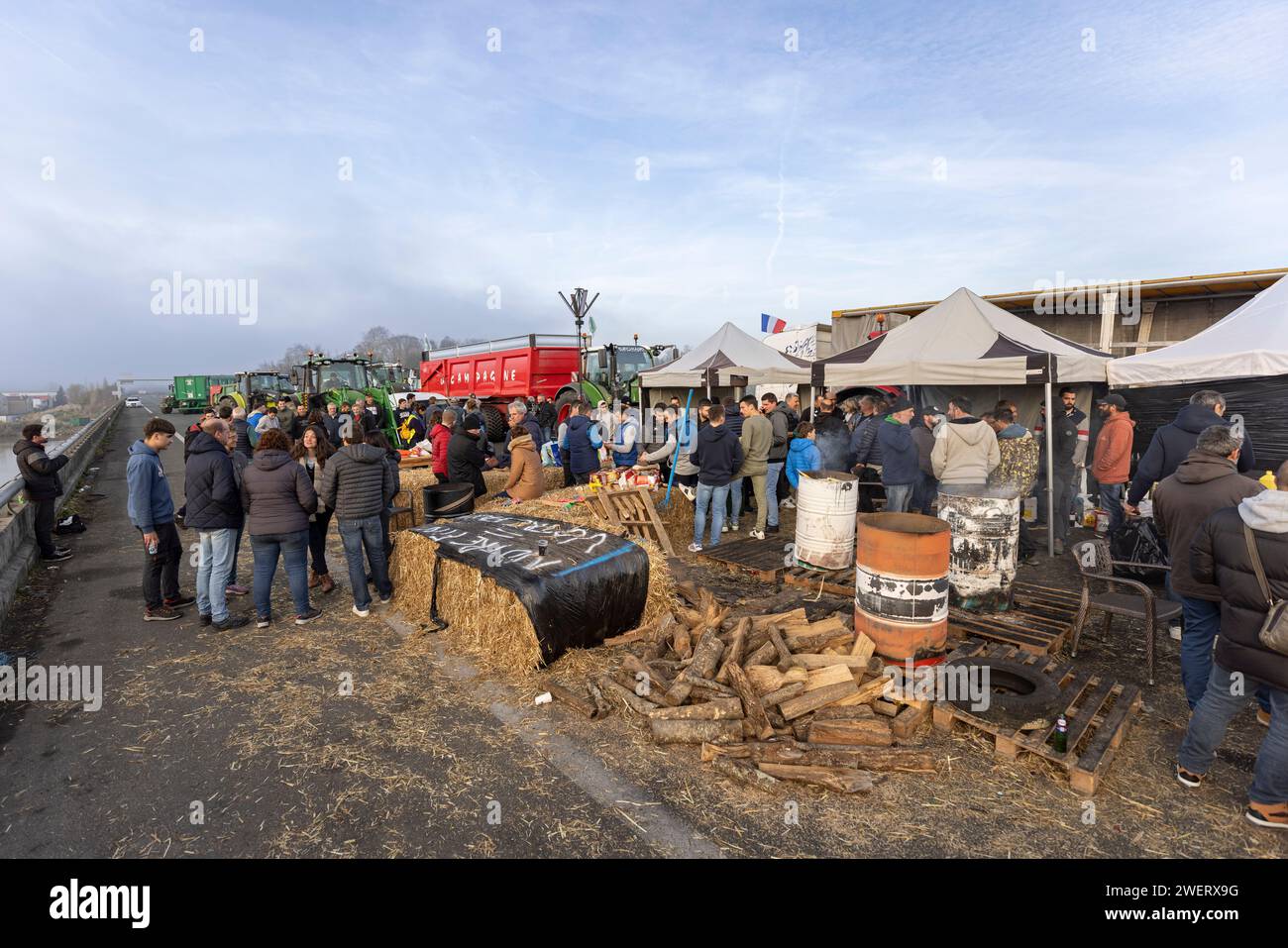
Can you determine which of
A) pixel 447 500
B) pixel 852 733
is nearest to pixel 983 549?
pixel 852 733

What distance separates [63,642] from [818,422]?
366 inches

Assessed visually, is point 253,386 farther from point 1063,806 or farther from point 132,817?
point 1063,806

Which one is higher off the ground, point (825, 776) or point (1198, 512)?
point (1198, 512)

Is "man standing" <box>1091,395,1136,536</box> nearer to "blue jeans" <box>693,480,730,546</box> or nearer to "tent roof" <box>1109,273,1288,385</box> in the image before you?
"tent roof" <box>1109,273,1288,385</box>

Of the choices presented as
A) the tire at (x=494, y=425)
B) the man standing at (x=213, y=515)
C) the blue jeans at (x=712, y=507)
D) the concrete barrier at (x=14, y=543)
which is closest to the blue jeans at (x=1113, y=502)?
the blue jeans at (x=712, y=507)

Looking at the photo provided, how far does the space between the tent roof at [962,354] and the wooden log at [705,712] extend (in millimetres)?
6094

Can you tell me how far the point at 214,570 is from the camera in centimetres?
610

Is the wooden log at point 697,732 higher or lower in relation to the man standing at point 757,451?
lower

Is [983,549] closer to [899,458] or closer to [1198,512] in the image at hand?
[1198,512]

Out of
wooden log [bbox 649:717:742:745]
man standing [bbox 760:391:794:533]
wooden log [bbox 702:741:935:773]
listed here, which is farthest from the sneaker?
man standing [bbox 760:391:794:533]

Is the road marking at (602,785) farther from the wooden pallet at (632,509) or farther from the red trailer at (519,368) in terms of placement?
the red trailer at (519,368)

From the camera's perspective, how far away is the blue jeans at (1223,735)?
3.18 metres

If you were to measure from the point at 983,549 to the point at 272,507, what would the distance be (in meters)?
6.79
